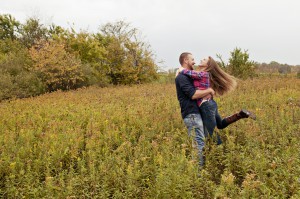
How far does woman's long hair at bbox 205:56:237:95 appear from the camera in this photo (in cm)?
575

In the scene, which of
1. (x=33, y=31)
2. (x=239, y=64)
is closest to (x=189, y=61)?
(x=239, y=64)

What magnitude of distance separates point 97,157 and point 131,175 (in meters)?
1.71

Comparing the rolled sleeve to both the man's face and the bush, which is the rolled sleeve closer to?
the man's face

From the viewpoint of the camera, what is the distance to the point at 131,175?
4219mm

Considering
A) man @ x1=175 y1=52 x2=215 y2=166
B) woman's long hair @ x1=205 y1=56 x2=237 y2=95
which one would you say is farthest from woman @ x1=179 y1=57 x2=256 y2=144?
man @ x1=175 y1=52 x2=215 y2=166

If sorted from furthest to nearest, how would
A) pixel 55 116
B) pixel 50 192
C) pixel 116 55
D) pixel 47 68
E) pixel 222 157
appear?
pixel 116 55 → pixel 47 68 → pixel 55 116 → pixel 222 157 → pixel 50 192

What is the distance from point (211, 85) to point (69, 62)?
692 inches

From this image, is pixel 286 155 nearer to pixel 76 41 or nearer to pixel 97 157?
pixel 97 157

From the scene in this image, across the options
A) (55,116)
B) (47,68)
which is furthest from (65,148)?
(47,68)

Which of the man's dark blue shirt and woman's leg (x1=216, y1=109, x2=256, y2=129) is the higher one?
the man's dark blue shirt

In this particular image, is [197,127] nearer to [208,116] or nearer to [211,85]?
[208,116]

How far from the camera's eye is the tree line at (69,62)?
20525 millimetres

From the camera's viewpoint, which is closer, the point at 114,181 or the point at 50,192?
the point at 50,192

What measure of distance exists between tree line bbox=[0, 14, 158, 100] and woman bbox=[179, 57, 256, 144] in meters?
15.5
